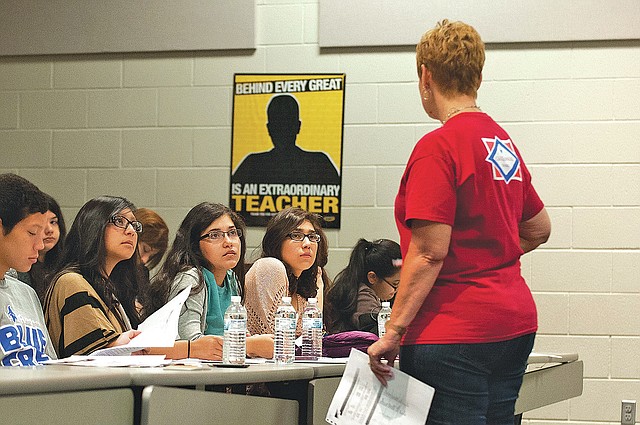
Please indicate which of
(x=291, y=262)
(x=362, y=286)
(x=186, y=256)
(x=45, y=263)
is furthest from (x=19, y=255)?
(x=362, y=286)

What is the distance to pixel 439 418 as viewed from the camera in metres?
1.86

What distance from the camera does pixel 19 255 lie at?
243cm

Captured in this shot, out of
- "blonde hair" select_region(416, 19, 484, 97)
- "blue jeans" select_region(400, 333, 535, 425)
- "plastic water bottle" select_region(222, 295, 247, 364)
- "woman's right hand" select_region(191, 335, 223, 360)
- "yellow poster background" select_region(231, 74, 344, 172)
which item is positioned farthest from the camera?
"yellow poster background" select_region(231, 74, 344, 172)

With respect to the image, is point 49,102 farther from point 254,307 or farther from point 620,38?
point 620,38

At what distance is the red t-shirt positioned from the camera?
1.85 metres

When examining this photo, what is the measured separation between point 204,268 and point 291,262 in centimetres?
47

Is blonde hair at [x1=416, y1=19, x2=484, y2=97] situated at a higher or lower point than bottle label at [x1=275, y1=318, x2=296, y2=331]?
higher

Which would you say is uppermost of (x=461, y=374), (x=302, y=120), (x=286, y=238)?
(x=302, y=120)

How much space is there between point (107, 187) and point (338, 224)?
1.32 meters

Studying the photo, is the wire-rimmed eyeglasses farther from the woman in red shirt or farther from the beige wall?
the woman in red shirt

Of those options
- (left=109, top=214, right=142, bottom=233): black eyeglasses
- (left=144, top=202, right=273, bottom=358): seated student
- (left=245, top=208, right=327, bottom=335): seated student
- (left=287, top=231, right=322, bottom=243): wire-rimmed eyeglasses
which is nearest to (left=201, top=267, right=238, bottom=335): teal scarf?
(left=144, top=202, right=273, bottom=358): seated student

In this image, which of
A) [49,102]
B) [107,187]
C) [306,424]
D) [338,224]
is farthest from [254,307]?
[49,102]

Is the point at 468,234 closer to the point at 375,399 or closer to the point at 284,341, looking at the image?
the point at 375,399

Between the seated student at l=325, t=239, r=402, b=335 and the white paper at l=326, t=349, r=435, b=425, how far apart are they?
2014 millimetres
